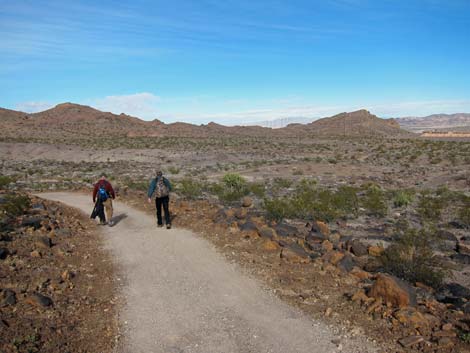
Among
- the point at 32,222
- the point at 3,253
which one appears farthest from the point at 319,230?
the point at 3,253

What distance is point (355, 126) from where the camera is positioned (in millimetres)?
104688

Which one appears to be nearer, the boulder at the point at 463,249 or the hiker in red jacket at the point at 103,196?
the boulder at the point at 463,249

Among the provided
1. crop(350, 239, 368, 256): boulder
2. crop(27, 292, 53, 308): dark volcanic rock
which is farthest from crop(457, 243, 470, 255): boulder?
crop(27, 292, 53, 308): dark volcanic rock

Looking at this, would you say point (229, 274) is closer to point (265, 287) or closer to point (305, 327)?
point (265, 287)

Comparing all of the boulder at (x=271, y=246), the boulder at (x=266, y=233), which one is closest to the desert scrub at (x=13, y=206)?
the boulder at (x=266, y=233)

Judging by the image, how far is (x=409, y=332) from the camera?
538 centimetres

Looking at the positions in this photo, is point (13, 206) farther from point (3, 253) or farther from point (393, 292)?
point (393, 292)

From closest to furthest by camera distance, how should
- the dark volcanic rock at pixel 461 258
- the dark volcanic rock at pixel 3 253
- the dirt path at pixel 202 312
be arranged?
the dirt path at pixel 202 312 → the dark volcanic rock at pixel 3 253 → the dark volcanic rock at pixel 461 258

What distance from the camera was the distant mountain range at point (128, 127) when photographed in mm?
78062

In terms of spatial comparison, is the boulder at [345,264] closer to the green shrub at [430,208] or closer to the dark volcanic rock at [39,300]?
the dark volcanic rock at [39,300]

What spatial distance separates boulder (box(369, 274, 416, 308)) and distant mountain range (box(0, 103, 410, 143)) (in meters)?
70.7

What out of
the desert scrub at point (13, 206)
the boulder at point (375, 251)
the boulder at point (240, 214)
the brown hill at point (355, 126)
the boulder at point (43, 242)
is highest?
the brown hill at point (355, 126)

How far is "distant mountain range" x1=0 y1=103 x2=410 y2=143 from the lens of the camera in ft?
256

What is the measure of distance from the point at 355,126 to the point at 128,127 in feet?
184
